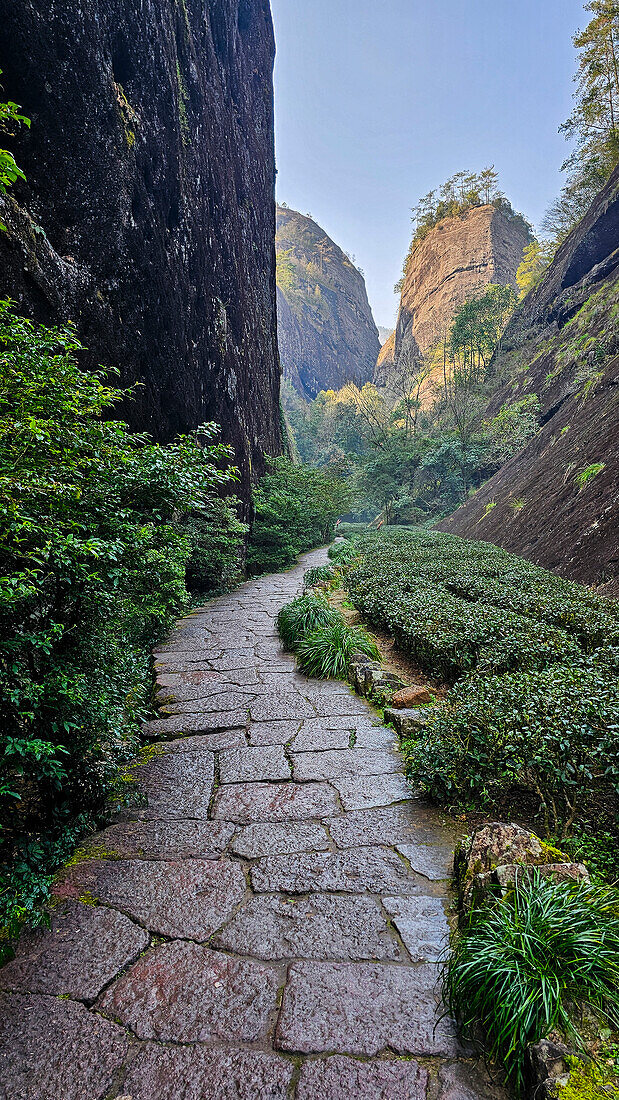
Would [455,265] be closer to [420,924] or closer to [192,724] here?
[192,724]

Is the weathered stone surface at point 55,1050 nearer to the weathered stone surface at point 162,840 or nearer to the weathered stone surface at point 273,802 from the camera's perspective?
the weathered stone surface at point 162,840

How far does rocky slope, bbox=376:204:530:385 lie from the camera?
40.5 m

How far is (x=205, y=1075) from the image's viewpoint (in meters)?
1.19

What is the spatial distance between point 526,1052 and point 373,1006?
1.39 feet

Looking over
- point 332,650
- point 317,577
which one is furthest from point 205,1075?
point 317,577

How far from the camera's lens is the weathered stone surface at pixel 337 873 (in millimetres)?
1855

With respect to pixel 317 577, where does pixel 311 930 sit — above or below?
below

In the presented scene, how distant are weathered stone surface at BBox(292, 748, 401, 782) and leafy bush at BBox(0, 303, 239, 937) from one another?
3.27 ft

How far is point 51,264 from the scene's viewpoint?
4.45 meters

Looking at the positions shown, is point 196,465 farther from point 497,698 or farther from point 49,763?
point 497,698

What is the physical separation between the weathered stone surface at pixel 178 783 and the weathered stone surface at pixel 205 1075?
44.4 inches

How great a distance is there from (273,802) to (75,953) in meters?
1.08

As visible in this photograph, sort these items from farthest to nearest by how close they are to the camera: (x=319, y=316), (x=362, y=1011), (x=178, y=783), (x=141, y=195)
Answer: (x=319, y=316) → (x=141, y=195) → (x=178, y=783) → (x=362, y=1011)

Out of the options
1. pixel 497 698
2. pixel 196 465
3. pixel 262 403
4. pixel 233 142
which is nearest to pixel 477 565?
pixel 497 698
